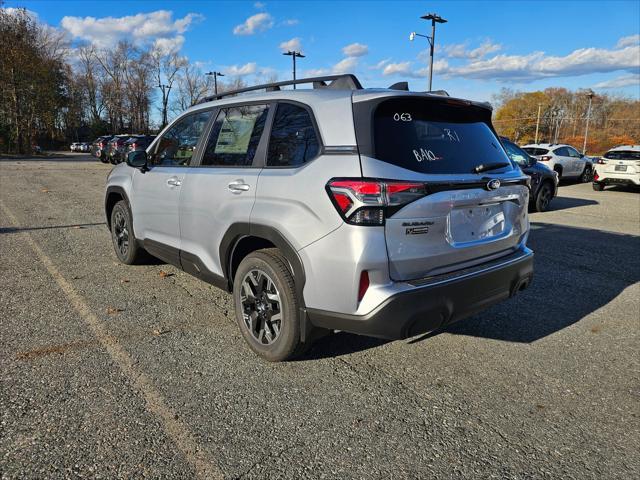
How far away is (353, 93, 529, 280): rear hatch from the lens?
2701 millimetres

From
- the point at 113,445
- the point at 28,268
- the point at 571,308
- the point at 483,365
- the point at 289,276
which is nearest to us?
the point at 113,445

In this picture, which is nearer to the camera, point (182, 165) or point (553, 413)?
point (553, 413)

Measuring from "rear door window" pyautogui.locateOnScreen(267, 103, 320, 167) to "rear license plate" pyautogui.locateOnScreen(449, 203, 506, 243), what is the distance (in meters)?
0.96

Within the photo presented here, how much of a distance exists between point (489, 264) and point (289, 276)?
1345 mm

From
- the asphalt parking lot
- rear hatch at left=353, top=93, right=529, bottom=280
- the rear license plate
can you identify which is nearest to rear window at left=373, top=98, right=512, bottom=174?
rear hatch at left=353, top=93, right=529, bottom=280

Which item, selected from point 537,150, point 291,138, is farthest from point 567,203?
point 291,138

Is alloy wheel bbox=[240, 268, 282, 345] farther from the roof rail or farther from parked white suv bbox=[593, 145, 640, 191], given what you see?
parked white suv bbox=[593, 145, 640, 191]

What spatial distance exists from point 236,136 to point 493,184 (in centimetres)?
194

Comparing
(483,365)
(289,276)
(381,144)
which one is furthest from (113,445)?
(483,365)

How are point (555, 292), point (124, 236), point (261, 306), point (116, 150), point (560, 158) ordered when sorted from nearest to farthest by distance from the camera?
point (261, 306) < point (555, 292) < point (124, 236) < point (560, 158) < point (116, 150)

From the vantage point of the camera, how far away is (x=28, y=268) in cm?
548

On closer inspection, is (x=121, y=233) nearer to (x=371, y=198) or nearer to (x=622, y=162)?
(x=371, y=198)

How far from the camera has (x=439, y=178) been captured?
283cm

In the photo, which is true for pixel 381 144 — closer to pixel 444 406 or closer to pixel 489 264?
pixel 489 264
